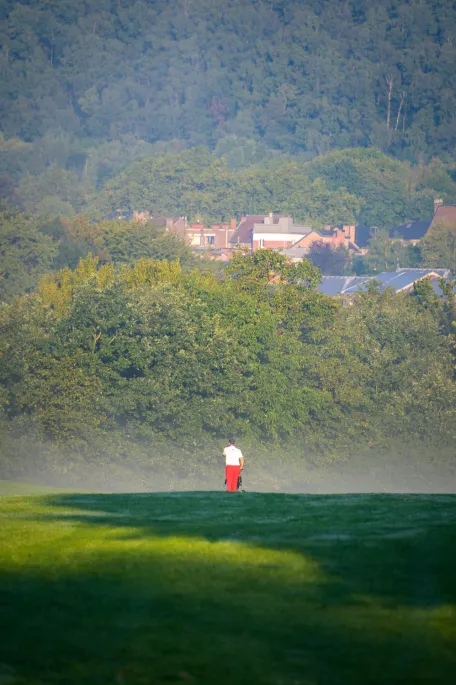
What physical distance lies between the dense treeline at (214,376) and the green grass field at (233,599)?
49401 mm

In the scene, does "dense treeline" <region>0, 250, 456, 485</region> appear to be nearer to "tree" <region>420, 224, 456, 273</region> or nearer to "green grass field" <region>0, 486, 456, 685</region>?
"green grass field" <region>0, 486, 456, 685</region>

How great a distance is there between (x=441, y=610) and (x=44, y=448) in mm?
57012

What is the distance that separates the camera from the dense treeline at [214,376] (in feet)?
223

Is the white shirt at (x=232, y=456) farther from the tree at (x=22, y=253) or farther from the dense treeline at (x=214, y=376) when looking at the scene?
the tree at (x=22, y=253)

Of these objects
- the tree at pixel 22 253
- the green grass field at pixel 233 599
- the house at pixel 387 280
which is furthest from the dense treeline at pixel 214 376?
the house at pixel 387 280

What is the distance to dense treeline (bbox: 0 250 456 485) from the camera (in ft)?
223

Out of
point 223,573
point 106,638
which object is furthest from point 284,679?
point 223,573

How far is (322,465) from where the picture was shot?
74125 millimetres

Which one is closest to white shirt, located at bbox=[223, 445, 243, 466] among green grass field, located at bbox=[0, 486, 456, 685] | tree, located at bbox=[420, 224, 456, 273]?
green grass field, located at bbox=[0, 486, 456, 685]

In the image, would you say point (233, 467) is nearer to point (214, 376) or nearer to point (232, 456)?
point (232, 456)

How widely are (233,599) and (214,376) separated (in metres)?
58.6

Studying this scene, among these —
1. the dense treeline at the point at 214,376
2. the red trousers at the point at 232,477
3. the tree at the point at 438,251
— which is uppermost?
the tree at the point at 438,251

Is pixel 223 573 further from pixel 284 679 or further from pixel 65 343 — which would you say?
pixel 65 343

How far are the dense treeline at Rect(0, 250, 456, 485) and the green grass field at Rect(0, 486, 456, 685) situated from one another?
4940cm
